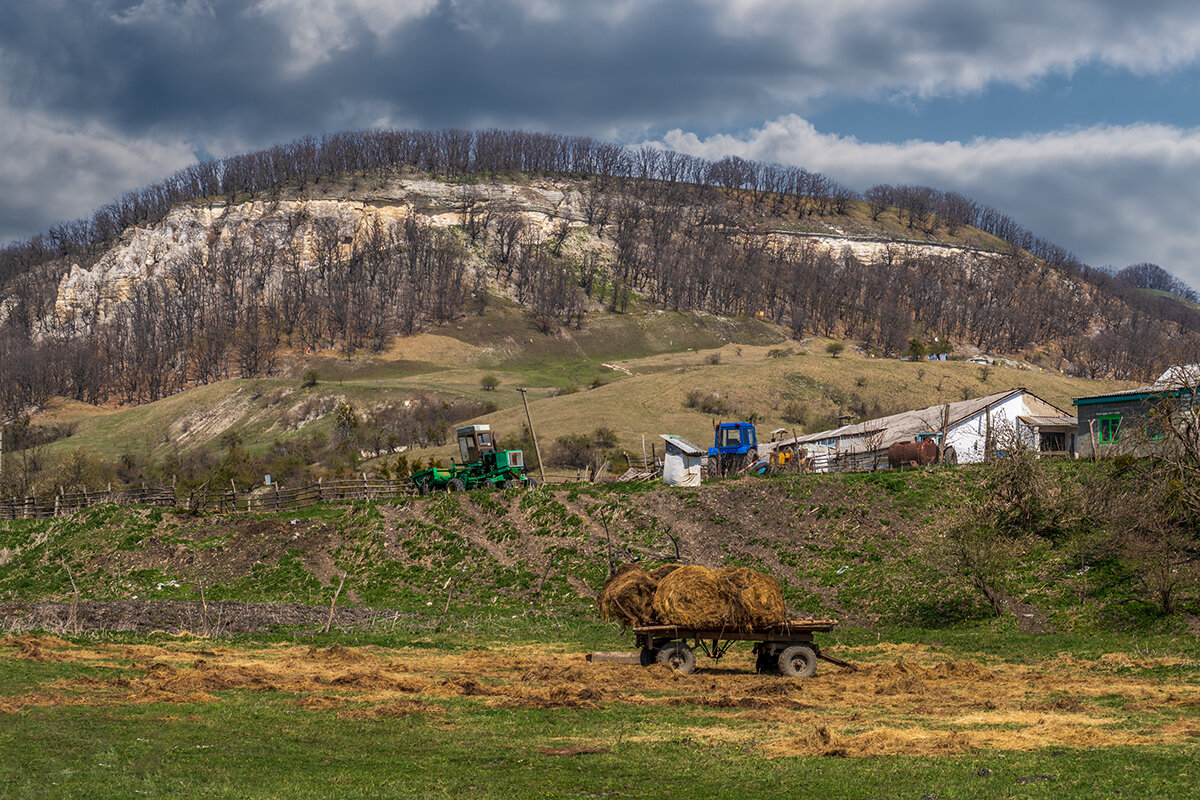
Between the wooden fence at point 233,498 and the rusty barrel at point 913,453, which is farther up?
the rusty barrel at point 913,453

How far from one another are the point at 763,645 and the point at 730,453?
31882mm

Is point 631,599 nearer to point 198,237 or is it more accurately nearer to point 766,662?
point 766,662

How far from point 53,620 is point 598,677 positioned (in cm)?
1593

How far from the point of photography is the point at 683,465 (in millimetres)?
44156

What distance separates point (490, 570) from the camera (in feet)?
121

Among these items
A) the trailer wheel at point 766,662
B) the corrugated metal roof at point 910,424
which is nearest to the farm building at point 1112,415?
the corrugated metal roof at point 910,424

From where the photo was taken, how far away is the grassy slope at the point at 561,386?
8969 cm

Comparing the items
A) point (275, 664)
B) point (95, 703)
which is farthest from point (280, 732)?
point (275, 664)

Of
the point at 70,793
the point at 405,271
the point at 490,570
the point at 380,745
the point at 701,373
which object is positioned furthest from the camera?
the point at 405,271

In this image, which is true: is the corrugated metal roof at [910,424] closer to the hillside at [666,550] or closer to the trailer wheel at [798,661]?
the hillside at [666,550]

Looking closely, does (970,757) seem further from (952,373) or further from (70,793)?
(952,373)

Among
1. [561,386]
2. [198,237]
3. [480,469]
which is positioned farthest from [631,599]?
[198,237]

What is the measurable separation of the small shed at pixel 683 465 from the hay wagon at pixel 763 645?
78.6 feet

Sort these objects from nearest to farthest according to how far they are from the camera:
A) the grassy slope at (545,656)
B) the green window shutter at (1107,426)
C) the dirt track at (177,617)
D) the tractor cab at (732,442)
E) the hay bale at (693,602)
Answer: the grassy slope at (545,656) < the hay bale at (693,602) < the dirt track at (177,617) < the green window shutter at (1107,426) < the tractor cab at (732,442)
